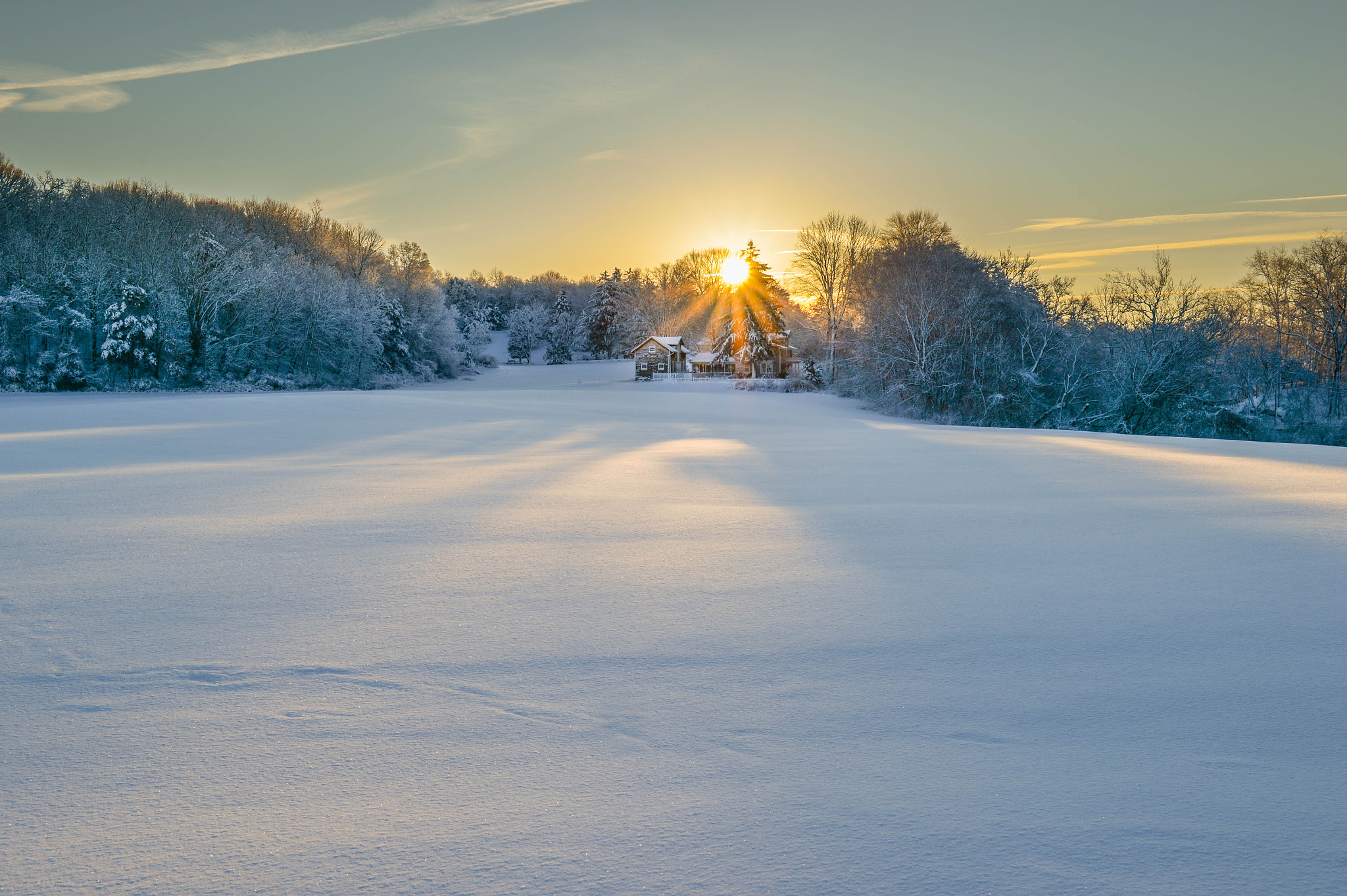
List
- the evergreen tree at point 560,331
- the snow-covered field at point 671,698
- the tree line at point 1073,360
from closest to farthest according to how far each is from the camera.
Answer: the snow-covered field at point 671,698, the tree line at point 1073,360, the evergreen tree at point 560,331

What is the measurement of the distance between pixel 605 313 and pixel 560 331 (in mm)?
6846

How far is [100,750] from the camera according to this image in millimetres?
2719

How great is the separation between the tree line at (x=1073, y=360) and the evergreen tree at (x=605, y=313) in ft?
182

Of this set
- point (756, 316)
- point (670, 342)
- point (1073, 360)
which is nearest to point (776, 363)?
point (756, 316)

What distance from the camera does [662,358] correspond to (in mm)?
65562

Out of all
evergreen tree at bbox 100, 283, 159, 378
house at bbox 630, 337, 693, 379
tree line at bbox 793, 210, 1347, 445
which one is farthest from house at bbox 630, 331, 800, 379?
evergreen tree at bbox 100, 283, 159, 378

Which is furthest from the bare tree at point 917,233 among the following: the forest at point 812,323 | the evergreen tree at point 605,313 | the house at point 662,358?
the evergreen tree at point 605,313

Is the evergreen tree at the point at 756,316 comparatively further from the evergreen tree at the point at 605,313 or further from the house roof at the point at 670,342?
the evergreen tree at the point at 605,313

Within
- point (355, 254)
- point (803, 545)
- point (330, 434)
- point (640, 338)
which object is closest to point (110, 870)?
point (803, 545)

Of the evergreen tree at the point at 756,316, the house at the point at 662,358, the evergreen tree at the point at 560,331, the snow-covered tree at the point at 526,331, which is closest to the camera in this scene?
the evergreen tree at the point at 756,316

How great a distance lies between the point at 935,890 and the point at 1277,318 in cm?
5180

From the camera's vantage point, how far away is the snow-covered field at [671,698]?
2.12 meters

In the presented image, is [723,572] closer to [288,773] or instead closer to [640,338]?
[288,773]

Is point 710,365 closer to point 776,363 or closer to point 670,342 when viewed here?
point 670,342
